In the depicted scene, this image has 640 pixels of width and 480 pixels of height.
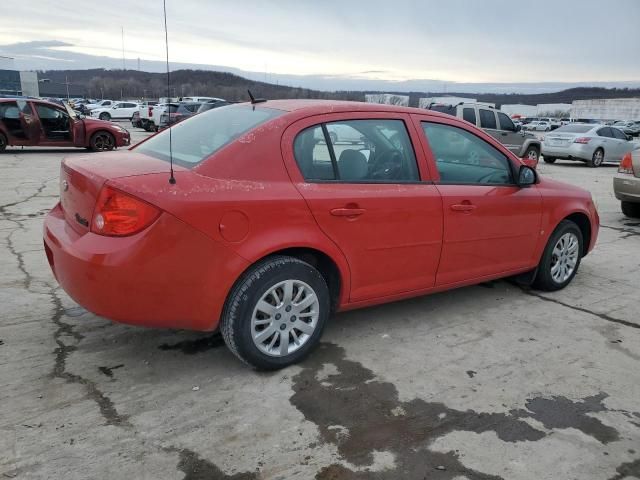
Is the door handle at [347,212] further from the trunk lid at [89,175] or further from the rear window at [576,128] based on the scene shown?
the rear window at [576,128]

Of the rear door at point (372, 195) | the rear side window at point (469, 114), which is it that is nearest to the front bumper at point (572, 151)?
the rear side window at point (469, 114)

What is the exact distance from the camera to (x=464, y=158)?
4.19 m

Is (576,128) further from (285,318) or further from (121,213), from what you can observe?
(121,213)

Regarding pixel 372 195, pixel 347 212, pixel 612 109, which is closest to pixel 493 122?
pixel 372 195

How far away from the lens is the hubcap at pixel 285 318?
3.16 meters

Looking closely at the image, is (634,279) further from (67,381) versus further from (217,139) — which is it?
(67,381)

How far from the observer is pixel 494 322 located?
4.22 meters

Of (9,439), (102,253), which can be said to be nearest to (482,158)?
(102,253)

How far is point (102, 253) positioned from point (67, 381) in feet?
2.81

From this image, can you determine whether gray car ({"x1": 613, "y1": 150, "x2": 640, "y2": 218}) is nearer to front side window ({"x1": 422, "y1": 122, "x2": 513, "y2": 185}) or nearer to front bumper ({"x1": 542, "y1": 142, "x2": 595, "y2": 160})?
front side window ({"x1": 422, "y1": 122, "x2": 513, "y2": 185})

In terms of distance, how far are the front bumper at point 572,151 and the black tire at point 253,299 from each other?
17114mm

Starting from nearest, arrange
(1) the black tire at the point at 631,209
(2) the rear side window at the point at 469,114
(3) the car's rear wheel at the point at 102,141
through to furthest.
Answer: (1) the black tire at the point at 631,209 → (2) the rear side window at the point at 469,114 → (3) the car's rear wheel at the point at 102,141

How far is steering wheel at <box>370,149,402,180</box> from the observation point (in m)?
3.63

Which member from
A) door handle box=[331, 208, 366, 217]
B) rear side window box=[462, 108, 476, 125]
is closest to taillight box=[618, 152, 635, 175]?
door handle box=[331, 208, 366, 217]
